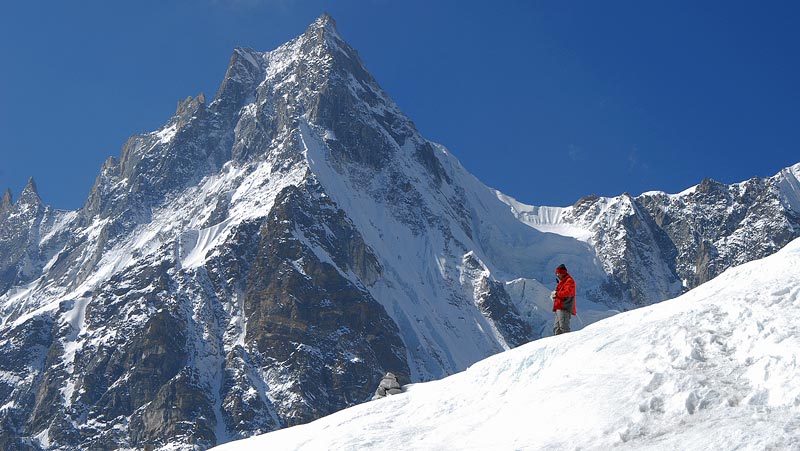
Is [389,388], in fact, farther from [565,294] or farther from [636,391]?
[636,391]

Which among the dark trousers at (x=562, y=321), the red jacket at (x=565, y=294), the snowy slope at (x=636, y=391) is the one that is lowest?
the snowy slope at (x=636, y=391)

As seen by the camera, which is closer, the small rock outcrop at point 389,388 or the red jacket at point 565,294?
the small rock outcrop at point 389,388

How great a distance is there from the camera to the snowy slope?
2117 cm

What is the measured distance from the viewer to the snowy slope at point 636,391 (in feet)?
69.5

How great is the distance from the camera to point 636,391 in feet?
74.9

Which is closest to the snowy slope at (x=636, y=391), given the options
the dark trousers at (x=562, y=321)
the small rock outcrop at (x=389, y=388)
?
the small rock outcrop at (x=389, y=388)

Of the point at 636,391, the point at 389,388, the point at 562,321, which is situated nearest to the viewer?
the point at 636,391

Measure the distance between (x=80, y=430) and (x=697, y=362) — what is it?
16992cm

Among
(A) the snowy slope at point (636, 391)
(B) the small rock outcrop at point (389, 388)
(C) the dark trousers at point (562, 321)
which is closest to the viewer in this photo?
(A) the snowy slope at point (636, 391)

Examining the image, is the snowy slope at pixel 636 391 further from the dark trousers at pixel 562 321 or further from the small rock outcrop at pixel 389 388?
the dark trousers at pixel 562 321

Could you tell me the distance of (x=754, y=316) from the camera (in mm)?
24609

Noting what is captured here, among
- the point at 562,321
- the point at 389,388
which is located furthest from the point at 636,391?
the point at 389,388

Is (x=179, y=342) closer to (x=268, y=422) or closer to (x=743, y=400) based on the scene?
(x=268, y=422)

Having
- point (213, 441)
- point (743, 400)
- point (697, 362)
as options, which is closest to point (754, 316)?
point (697, 362)
